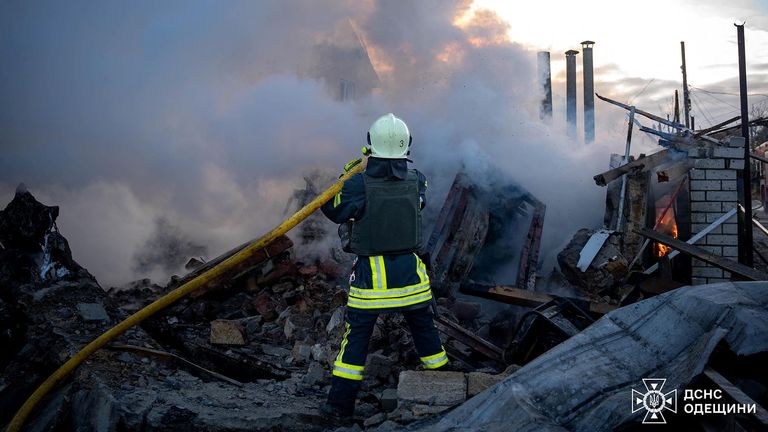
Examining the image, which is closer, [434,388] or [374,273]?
[434,388]

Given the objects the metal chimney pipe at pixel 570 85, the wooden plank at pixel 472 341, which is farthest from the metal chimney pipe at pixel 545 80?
the wooden plank at pixel 472 341

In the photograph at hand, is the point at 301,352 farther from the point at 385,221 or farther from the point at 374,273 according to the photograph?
the point at 385,221

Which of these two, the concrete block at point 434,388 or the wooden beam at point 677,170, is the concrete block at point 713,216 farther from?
the concrete block at point 434,388

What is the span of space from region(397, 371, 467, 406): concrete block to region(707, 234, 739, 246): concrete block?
16.7 feet

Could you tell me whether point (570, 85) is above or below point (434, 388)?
above

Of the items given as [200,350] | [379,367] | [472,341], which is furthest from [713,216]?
[200,350]

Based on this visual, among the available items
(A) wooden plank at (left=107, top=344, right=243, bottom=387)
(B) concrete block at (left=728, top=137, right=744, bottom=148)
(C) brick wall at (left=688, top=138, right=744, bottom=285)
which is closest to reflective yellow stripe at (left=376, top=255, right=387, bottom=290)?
(A) wooden plank at (left=107, top=344, right=243, bottom=387)

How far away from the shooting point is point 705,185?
22.7 feet

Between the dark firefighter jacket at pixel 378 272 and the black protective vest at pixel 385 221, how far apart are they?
4 cm

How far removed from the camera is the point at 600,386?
8.21ft

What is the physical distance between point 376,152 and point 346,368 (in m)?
1.36

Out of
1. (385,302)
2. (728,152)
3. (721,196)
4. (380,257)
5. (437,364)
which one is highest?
(728,152)

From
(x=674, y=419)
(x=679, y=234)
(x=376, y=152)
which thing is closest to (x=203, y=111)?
(x=376, y=152)

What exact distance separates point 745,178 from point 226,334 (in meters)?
6.01
